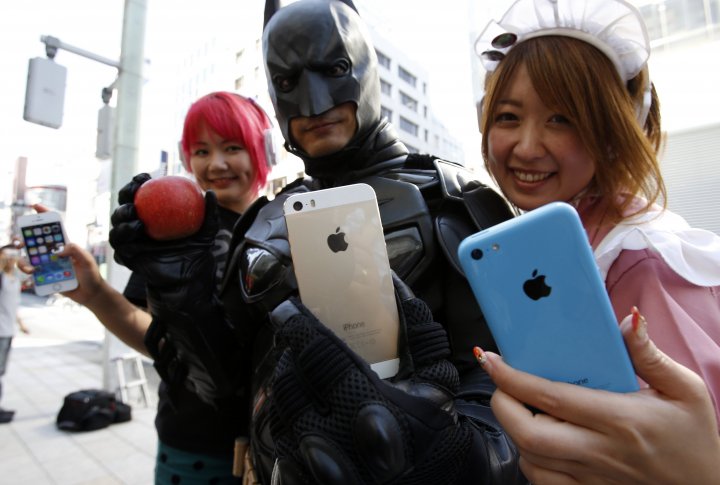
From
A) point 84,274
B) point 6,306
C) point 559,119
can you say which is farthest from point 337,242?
point 6,306

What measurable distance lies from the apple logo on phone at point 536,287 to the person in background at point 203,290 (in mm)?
844

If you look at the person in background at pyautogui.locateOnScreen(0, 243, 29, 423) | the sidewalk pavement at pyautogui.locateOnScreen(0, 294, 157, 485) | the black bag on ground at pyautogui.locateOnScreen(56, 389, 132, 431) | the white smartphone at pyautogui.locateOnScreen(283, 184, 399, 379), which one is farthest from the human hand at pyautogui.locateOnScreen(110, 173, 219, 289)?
the person in background at pyautogui.locateOnScreen(0, 243, 29, 423)

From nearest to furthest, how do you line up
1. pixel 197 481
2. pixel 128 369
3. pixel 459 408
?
pixel 459 408 < pixel 197 481 < pixel 128 369

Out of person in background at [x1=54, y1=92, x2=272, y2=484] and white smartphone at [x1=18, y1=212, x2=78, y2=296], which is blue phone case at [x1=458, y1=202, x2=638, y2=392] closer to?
person in background at [x1=54, y1=92, x2=272, y2=484]

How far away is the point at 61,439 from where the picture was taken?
3736 mm

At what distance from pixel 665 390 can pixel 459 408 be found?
13.5 inches

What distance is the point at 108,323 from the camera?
1.61m

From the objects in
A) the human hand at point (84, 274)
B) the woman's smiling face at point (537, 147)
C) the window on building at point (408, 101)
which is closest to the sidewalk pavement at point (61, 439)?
the human hand at point (84, 274)

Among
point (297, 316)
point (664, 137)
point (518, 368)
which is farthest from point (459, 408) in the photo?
point (664, 137)

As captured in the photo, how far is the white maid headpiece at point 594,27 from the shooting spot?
0.79 meters

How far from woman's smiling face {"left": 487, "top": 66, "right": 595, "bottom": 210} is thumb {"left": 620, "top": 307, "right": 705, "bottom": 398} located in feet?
1.38

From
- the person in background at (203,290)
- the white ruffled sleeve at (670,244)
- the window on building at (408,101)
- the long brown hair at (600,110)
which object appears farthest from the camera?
the window on building at (408,101)

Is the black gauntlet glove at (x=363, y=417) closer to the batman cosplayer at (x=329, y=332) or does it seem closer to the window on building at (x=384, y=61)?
the batman cosplayer at (x=329, y=332)

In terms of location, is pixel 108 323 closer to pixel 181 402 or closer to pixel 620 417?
pixel 181 402
